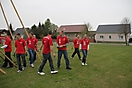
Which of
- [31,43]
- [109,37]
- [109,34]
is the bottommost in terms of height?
[109,37]

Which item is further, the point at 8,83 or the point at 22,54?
the point at 22,54

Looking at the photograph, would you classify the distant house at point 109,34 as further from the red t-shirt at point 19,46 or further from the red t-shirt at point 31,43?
the red t-shirt at point 19,46

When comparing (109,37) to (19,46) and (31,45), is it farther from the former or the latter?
(19,46)

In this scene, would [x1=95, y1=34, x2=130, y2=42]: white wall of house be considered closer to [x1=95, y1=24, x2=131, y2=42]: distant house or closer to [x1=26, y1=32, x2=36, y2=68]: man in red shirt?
[x1=95, y1=24, x2=131, y2=42]: distant house

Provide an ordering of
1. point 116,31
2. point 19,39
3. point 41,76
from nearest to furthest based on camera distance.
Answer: point 41,76, point 19,39, point 116,31

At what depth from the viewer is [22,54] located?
7.25 m

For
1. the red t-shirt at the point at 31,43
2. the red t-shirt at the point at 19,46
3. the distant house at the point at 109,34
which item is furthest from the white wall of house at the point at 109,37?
the red t-shirt at the point at 19,46

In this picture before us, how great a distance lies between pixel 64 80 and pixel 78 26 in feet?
173

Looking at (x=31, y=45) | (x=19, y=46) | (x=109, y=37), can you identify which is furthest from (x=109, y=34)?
(x=19, y=46)

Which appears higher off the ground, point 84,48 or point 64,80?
point 84,48

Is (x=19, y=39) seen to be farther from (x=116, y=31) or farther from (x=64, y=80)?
(x=116, y=31)

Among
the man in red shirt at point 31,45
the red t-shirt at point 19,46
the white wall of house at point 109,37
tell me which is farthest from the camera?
the white wall of house at point 109,37

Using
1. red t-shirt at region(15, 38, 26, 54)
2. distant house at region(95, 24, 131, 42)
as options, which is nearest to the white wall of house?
distant house at region(95, 24, 131, 42)

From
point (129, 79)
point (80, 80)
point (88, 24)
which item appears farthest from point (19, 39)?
point (88, 24)
